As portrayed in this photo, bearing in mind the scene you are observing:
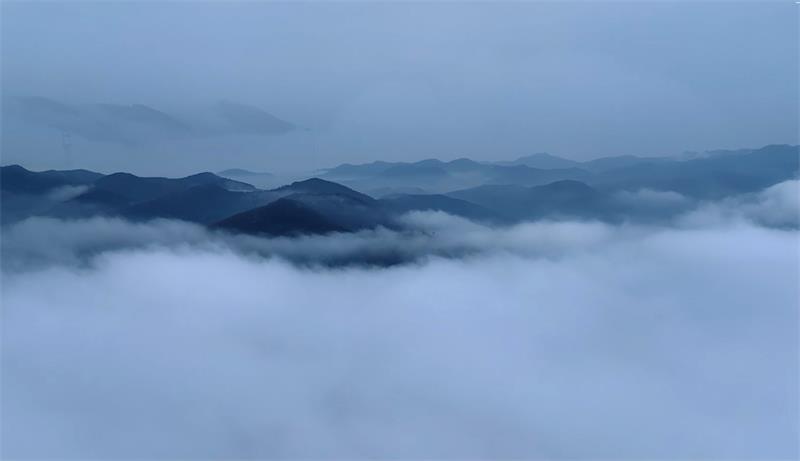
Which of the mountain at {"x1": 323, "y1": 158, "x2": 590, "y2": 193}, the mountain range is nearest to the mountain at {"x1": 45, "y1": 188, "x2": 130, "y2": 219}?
the mountain range

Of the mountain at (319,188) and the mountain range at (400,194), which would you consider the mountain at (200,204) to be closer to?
the mountain range at (400,194)

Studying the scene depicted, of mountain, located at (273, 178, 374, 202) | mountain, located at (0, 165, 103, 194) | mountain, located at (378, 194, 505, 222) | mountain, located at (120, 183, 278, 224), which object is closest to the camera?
mountain, located at (0, 165, 103, 194)

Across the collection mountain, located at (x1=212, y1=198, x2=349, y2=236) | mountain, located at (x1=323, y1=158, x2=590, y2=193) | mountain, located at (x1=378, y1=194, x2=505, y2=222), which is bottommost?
mountain, located at (x1=212, y1=198, x2=349, y2=236)

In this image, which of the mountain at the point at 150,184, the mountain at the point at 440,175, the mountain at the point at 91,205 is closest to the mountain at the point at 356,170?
the mountain at the point at 440,175

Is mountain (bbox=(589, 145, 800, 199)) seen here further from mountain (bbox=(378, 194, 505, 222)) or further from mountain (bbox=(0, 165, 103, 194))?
mountain (bbox=(0, 165, 103, 194))

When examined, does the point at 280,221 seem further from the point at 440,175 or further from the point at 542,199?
the point at 542,199

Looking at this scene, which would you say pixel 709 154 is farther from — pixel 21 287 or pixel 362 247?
pixel 21 287

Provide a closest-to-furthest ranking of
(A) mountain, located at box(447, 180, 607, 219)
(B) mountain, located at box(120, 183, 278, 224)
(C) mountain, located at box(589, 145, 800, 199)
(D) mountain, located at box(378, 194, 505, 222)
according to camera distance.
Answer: (B) mountain, located at box(120, 183, 278, 224) < (D) mountain, located at box(378, 194, 505, 222) < (A) mountain, located at box(447, 180, 607, 219) < (C) mountain, located at box(589, 145, 800, 199)

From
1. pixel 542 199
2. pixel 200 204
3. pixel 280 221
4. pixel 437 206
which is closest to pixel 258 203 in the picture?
pixel 280 221

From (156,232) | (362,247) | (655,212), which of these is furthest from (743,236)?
(156,232)
